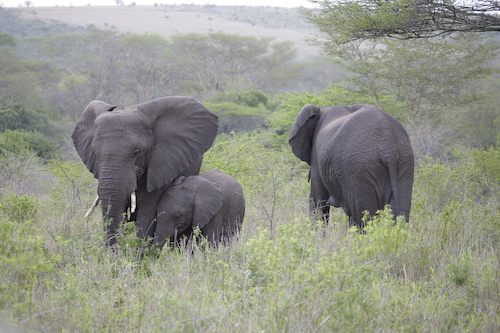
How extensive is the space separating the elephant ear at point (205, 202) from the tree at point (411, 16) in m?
2.71

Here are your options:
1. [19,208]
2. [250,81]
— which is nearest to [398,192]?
[19,208]

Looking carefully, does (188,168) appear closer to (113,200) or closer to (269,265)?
(113,200)

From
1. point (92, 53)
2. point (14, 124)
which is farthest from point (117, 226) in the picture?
point (92, 53)

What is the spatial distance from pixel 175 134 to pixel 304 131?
69.3 inches

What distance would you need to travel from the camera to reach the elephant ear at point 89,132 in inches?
190

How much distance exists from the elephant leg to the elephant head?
128 cm

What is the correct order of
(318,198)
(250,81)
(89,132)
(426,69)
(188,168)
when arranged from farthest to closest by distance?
(250,81) < (426,69) < (318,198) < (188,168) < (89,132)

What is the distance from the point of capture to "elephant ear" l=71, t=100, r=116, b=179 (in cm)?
482

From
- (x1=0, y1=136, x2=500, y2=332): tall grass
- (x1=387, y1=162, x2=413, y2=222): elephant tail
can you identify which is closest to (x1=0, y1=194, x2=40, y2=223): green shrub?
(x1=0, y1=136, x2=500, y2=332): tall grass

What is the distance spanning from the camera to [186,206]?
184 inches

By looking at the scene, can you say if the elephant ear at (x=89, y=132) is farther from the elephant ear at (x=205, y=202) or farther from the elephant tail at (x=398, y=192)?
the elephant tail at (x=398, y=192)

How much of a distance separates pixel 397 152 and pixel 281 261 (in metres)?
1.70

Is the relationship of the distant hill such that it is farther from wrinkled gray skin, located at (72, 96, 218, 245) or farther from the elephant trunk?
the elephant trunk

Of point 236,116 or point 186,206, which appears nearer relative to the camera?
point 186,206
